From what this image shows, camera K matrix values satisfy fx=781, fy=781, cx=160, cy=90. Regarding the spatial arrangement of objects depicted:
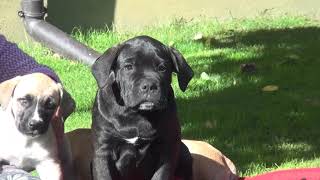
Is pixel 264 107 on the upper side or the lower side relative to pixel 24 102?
lower

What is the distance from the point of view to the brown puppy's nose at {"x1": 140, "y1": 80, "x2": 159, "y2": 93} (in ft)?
13.1

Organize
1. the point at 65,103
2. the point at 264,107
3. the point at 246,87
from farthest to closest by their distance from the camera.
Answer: the point at 246,87 < the point at 264,107 < the point at 65,103

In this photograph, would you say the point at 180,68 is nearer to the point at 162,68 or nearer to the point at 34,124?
the point at 162,68

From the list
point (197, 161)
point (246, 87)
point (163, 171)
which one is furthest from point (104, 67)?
point (246, 87)

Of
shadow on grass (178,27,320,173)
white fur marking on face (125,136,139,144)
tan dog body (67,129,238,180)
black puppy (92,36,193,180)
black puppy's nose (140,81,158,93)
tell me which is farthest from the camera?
shadow on grass (178,27,320,173)

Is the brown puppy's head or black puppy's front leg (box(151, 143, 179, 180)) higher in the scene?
the brown puppy's head

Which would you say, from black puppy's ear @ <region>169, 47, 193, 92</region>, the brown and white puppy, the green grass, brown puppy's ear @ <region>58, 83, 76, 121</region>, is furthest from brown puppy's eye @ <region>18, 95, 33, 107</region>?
the green grass

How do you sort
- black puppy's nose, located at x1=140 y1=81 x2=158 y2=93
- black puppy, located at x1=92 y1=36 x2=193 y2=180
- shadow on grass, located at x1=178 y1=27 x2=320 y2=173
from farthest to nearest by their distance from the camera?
shadow on grass, located at x1=178 y1=27 x2=320 y2=173 < black puppy, located at x1=92 y1=36 x2=193 y2=180 < black puppy's nose, located at x1=140 y1=81 x2=158 y2=93

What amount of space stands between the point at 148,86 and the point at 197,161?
109cm

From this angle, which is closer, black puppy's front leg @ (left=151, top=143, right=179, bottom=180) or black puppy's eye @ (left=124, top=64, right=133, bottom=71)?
black puppy's eye @ (left=124, top=64, right=133, bottom=71)

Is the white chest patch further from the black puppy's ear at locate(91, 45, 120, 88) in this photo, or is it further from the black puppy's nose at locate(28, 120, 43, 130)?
the black puppy's ear at locate(91, 45, 120, 88)

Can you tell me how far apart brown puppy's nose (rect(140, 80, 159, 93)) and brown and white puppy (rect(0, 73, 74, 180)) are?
1.59ft

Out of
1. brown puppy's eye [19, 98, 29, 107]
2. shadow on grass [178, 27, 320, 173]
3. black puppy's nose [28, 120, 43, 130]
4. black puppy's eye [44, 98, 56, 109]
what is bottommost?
shadow on grass [178, 27, 320, 173]

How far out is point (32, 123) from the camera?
4.00 metres
